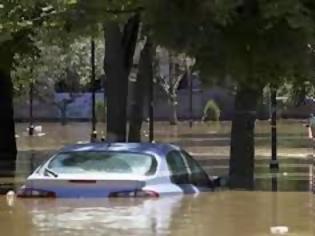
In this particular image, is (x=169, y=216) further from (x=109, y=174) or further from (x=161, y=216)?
(x=109, y=174)

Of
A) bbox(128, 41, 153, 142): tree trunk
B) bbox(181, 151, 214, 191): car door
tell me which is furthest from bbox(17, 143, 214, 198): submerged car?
bbox(128, 41, 153, 142): tree trunk

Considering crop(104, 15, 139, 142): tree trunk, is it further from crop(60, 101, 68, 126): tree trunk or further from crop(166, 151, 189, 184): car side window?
crop(60, 101, 68, 126): tree trunk

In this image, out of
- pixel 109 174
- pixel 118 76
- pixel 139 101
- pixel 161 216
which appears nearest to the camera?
pixel 161 216

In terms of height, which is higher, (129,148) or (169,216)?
(129,148)

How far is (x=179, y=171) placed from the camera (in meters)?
14.5

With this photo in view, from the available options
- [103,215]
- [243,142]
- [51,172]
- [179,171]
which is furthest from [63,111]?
[103,215]

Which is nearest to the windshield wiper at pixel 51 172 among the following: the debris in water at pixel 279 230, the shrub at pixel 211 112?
the debris in water at pixel 279 230

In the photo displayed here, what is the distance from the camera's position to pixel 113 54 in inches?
941

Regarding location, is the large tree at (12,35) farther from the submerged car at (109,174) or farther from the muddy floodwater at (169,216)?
the muddy floodwater at (169,216)

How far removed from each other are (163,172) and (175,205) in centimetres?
111

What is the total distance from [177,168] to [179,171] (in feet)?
0.18

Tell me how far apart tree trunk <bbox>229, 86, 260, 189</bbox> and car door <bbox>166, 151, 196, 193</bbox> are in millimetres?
2929

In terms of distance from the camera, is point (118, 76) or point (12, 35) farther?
point (118, 76)

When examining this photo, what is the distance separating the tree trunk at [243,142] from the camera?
701 inches
